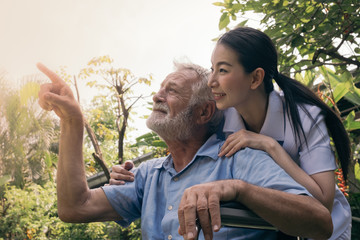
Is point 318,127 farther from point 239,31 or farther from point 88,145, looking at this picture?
point 88,145

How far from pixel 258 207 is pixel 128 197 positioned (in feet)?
2.86

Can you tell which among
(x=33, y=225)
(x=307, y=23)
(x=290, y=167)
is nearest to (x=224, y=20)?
(x=307, y=23)

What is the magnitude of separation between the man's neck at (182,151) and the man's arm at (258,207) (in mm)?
696

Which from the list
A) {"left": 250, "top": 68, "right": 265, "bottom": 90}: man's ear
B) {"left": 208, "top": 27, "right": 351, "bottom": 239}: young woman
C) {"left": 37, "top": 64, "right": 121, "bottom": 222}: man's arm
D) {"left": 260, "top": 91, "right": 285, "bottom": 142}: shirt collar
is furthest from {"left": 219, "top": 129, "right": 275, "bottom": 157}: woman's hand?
{"left": 37, "top": 64, "right": 121, "bottom": 222}: man's arm

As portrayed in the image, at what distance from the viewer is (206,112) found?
1.92 metres

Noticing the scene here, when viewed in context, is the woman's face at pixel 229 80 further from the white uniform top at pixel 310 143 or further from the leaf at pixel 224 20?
the leaf at pixel 224 20

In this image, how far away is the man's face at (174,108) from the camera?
1870 millimetres

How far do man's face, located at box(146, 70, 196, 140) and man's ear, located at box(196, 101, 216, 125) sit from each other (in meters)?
0.05

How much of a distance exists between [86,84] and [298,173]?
5.55 metres

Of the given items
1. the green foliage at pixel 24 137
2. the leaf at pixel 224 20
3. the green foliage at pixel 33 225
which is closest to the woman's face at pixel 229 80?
the leaf at pixel 224 20

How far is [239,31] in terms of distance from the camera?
173 cm

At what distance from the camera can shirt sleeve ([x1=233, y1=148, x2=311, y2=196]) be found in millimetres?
1285

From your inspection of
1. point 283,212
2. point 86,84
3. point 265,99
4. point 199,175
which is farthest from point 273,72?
point 86,84

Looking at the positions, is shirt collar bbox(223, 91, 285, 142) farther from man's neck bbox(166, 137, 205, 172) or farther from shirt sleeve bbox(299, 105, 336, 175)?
man's neck bbox(166, 137, 205, 172)
